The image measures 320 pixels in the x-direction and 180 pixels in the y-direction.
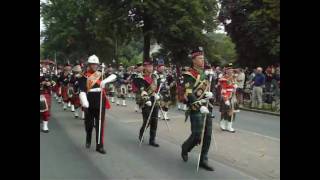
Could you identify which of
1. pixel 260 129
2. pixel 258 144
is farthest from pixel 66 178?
pixel 260 129

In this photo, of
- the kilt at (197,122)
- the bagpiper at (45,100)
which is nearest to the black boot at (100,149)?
the kilt at (197,122)

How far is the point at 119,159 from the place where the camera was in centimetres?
1009

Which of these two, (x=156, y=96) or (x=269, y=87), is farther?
(x=269, y=87)

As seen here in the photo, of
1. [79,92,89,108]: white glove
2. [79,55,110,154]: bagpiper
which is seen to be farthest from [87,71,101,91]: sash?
[79,92,89,108]: white glove

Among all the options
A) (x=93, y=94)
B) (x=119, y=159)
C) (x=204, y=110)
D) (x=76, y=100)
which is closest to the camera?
(x=204, y=110)

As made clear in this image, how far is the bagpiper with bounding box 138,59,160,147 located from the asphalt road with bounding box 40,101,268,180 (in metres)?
0.35

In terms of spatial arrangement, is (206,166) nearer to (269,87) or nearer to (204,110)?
(204,110)

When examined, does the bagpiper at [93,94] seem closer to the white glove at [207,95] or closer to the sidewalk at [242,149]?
the sidewalk at [242,149]

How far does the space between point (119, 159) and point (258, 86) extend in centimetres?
1265

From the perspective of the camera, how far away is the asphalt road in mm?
8711

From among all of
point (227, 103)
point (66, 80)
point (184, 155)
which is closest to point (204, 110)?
point (184, 155)

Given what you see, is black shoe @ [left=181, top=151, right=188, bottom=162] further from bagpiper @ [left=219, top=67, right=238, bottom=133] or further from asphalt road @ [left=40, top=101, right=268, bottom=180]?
bagpiper @ [left=219, top=67, right=238, bottom=133]
